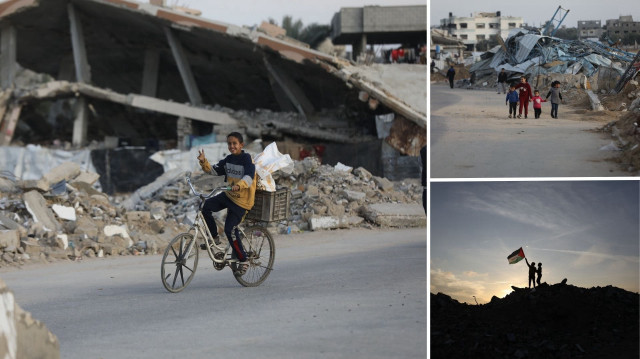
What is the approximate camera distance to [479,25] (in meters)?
5.14

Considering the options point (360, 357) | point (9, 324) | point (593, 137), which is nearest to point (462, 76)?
point (593, 137)

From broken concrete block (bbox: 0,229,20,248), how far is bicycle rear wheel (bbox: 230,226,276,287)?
16.0 feet

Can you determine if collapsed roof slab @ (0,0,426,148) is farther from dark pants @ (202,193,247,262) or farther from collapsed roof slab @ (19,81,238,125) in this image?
dark pants @ (202,193,247,262)

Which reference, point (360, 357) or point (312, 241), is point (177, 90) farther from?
point (360, 357)

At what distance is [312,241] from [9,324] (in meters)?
8.60

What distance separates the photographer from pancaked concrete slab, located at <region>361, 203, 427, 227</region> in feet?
45.4

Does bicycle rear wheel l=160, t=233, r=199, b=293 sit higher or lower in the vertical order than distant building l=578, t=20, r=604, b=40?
lower

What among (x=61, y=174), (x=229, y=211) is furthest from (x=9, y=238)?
(x=229, y=211)

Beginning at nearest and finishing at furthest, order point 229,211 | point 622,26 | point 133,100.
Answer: point 622,26 < point 229,211 < point 133,100

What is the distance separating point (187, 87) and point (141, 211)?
12629mm

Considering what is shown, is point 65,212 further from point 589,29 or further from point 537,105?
point 589,29

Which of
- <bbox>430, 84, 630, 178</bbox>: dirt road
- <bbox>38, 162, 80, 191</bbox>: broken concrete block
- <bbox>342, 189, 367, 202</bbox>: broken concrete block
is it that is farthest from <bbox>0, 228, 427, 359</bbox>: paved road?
<bbox>38, 162, 80, 191</bbox>: broken concrete block

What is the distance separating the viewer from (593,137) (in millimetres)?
4879

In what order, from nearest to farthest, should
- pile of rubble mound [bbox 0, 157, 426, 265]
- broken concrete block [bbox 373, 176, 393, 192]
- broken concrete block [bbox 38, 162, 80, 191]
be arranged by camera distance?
1. pile of rubble mound [bbox 0, 157, 426, 265]
2. broken concrete block [bbox 38, 162, 80, 191]
3. broken concrete block [bbox 373, 176, 393, 192]
